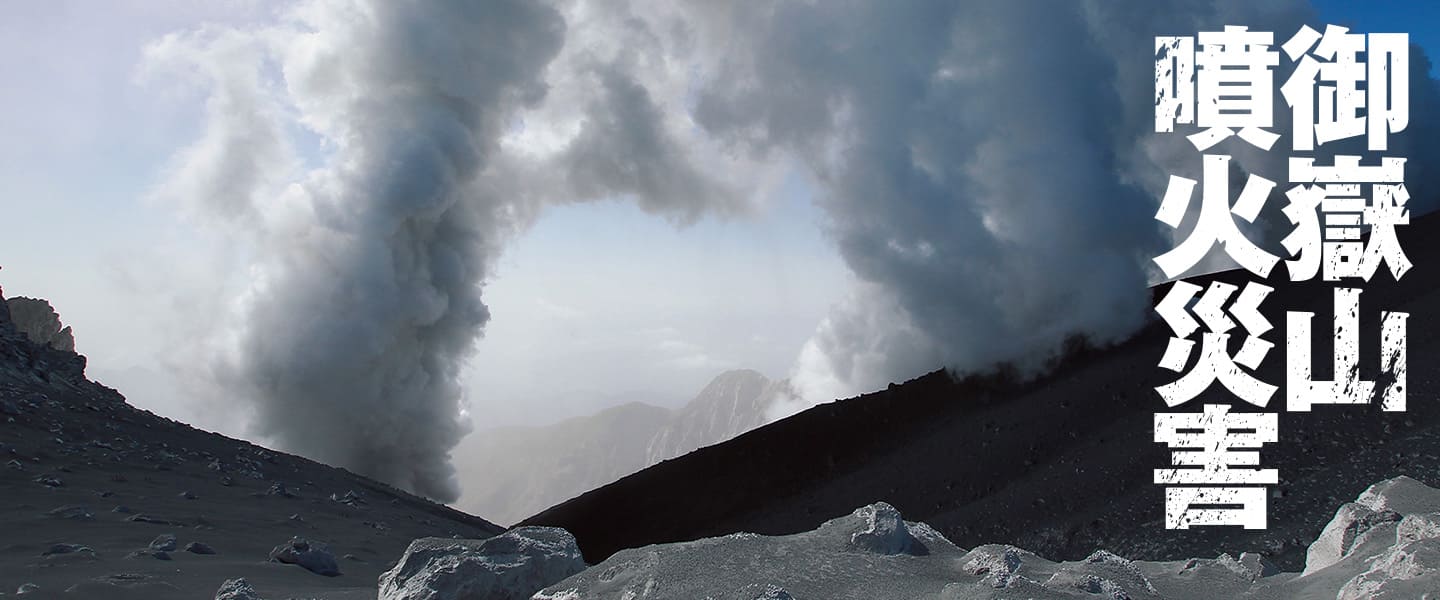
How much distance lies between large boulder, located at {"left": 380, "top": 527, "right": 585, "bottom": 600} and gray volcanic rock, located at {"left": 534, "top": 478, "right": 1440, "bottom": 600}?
0.66 ft

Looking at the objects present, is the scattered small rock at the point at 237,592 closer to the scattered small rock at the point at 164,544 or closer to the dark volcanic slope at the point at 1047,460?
the scattered small rock at the point at 164,544

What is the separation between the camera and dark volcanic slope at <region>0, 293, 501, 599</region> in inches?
212

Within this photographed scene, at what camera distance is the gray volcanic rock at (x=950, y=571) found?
3992mm

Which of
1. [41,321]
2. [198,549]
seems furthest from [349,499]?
[41,321]

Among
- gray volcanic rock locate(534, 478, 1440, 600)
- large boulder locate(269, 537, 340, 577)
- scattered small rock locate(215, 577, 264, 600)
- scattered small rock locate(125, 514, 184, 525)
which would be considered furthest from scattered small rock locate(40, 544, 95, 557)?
gray volcanic rock locate(534, 478, 1440, 600)

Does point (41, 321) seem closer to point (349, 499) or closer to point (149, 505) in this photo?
point (349, 499)

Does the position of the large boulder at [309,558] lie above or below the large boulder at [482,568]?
below

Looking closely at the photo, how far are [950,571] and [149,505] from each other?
8171 millimetres

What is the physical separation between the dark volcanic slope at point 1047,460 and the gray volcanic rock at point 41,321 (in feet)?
88.1

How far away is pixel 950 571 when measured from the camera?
4.64 m

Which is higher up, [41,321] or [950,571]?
[41,321]

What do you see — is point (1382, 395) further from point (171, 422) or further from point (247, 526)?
point (171, 422)

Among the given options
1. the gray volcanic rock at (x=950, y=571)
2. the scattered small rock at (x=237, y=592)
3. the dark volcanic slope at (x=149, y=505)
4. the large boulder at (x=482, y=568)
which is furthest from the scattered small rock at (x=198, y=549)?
the gray volcanic rock at (x=950, y=571)

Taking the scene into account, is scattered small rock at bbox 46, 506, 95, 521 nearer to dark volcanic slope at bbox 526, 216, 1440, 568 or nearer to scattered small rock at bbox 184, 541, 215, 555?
scattered small rock at bbox 184, 541, 215, 555
